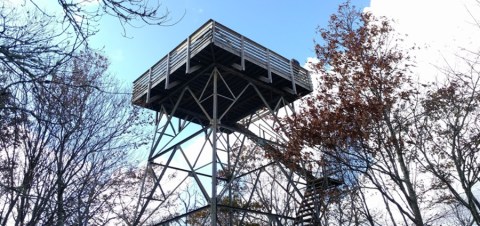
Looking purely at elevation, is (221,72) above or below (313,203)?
above

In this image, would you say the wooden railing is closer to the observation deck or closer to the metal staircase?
the observation deck

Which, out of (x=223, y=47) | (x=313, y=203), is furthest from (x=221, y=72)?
(x=313, y=203)

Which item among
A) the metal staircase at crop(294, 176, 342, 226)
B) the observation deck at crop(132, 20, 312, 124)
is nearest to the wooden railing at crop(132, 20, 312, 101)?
the observation deck at crop(132, 20, 312, 124)

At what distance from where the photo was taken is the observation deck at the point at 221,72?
1247 cm

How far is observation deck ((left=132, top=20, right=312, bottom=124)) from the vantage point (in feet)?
40.9

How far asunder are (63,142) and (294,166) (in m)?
5.14

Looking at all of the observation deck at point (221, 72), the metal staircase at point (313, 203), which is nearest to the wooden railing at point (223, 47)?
the observation deck at point (221, 72)

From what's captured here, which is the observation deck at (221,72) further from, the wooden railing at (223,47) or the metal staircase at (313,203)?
the metal staircase at (313,203)

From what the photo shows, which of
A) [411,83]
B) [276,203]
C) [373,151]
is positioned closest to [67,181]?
[373,151]

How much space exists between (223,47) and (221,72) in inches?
43.6

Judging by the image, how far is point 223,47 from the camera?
1211cm

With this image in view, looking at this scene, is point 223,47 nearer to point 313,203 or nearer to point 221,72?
point 221,72

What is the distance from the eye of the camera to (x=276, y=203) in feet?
61.1

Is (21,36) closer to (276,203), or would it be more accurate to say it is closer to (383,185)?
(383,185)
